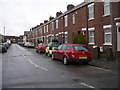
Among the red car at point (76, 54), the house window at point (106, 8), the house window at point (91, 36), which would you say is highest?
the house window at point (106, 8)

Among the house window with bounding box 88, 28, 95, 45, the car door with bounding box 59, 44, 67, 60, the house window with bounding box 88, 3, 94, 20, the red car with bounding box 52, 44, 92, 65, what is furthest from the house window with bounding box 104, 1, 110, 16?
the car door with bounding box 59, 44, 67, 60

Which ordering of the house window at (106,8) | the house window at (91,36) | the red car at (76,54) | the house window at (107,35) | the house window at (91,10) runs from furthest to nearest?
the house window at (91,10) < the house window at (91,36) < the house window at (106,8) < the house window at (107,35) < the red car at (76,54)

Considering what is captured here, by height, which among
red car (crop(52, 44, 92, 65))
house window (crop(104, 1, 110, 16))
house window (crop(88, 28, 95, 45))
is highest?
house window (crop(104, 1, 110, 16))

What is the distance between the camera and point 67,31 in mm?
28266

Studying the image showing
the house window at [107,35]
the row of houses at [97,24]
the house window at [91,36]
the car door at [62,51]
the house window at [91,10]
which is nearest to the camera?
the car door at [62,51]

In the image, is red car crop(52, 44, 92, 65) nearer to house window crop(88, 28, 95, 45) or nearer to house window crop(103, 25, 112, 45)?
house window crop(103, 25, 112, 45)

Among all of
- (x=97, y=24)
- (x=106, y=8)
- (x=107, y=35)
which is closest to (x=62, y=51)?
(x=107, y=35)

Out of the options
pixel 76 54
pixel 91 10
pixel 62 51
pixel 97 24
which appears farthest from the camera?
pixel 91 10

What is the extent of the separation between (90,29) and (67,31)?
854 centimetres

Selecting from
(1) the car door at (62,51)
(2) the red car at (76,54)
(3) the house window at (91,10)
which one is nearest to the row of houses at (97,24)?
(3) the house window at (91,10)

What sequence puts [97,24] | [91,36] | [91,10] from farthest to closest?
[91,10]
[91,36]
[97,24]

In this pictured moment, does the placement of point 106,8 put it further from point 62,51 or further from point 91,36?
point 62,51

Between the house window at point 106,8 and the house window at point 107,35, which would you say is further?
the house window at point 106,8

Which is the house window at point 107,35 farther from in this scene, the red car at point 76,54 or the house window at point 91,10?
the red car at point 76,54
